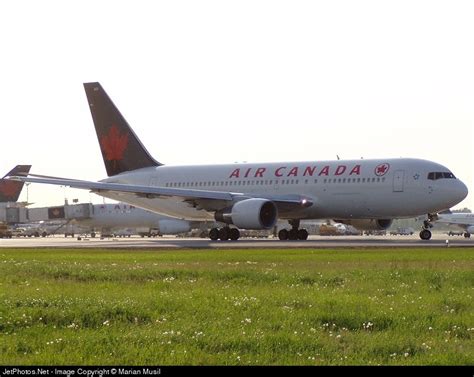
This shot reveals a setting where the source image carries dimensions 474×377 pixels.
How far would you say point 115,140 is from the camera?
6259 centimetres

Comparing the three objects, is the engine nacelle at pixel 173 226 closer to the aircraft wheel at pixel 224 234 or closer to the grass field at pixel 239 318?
the aircraft wheel at pixel 224 234

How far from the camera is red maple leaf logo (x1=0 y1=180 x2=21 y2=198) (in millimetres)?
150375

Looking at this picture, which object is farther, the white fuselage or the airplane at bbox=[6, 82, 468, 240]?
the airplane at bbox=[6, 82, 468, 240]

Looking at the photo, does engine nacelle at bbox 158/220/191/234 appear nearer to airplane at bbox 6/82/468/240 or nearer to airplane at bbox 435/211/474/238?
airplane at bbox 6/82/468/240

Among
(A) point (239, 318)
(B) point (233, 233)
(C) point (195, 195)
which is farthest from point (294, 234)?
(A) point (239, 318)

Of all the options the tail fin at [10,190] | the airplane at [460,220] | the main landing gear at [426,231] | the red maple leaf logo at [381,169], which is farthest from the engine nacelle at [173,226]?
the tail fin at [10,190]

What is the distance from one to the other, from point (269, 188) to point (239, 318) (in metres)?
41.3

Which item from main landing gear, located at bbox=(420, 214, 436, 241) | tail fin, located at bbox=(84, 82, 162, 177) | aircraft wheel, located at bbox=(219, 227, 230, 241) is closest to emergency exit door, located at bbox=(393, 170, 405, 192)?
main landing gear, located at bbox=(420, 214, 436, 241)

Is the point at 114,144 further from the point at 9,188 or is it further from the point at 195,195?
the point at 9,188

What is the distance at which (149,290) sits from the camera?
18.5m

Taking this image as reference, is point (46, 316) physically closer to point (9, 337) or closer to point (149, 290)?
point (9, 337)

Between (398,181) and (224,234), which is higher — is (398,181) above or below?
above

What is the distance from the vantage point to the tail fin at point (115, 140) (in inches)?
2463

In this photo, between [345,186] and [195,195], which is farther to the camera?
[195,195]
